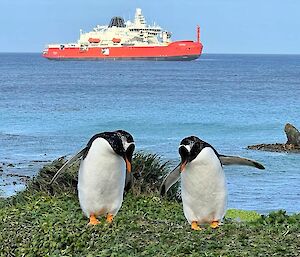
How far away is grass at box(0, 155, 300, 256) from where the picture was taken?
581 cm

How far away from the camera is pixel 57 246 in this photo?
6453 mm

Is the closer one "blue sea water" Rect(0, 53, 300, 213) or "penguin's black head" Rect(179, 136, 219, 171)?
"penguin's black head" Rect(179, 136, 219, 171)

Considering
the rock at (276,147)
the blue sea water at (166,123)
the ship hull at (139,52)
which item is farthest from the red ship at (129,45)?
the rock at (276,147)

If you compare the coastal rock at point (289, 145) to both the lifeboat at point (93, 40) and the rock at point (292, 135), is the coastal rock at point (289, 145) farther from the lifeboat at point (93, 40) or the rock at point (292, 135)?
the lifeboat at point (93, 40)

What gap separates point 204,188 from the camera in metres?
6.66

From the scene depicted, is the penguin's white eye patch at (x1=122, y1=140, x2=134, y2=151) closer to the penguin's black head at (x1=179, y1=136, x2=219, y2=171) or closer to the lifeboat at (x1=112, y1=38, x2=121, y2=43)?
the penguin's black head at (x1=179, y1=136, x2=219, y2=171)

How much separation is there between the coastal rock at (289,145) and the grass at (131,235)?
19.3m

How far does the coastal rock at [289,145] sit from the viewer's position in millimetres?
27359

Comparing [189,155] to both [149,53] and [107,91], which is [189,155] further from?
[149,53]

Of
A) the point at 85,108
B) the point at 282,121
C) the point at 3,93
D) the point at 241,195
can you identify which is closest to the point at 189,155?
the point at 241,195

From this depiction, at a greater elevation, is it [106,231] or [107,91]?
[106,231]

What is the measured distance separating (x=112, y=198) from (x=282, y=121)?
3501 centimetres

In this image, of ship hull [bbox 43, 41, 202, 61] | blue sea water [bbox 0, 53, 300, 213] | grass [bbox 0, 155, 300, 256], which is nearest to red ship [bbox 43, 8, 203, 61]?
ship hull [bbox 43, 41, 202, 61]

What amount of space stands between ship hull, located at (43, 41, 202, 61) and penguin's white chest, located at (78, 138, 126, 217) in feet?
382
